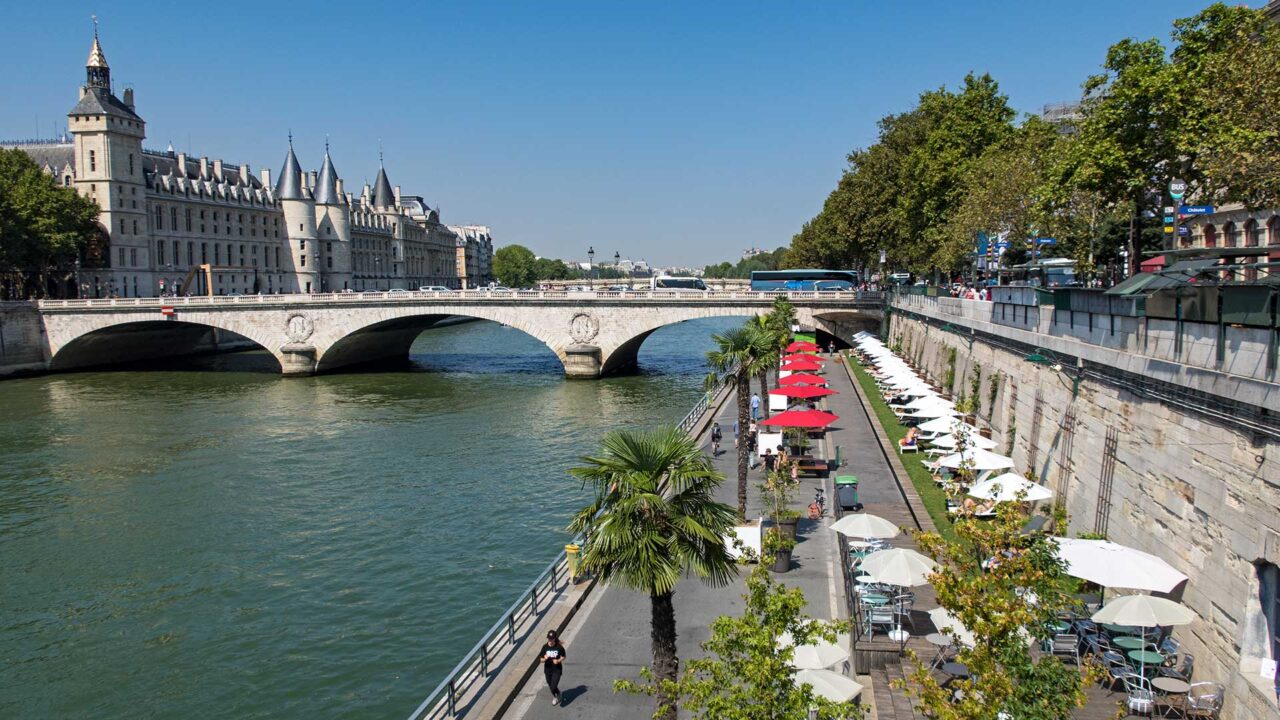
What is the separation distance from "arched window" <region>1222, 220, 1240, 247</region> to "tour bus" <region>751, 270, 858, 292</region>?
113 ft

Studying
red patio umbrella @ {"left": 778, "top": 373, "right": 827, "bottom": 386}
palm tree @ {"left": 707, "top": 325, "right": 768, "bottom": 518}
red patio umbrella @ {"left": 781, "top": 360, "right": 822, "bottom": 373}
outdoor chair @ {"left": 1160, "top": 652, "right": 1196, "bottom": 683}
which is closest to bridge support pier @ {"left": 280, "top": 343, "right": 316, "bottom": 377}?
red patio umbrella @ {"left": 781, "top": 360, "right": 822, "bottom": 373}

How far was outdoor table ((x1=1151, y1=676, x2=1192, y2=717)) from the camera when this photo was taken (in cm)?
1299

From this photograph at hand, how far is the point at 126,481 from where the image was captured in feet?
117

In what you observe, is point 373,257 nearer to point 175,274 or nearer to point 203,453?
point 175,274

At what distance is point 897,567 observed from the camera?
15.9 meters

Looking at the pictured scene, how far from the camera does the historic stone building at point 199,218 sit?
296 ft

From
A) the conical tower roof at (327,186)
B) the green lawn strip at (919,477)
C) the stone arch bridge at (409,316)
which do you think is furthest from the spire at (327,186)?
the green lawn strip at (919,477)

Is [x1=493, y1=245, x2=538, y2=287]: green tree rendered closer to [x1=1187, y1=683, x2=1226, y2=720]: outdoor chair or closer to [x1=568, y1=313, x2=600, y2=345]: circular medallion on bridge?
[x1=568, y1=313, x2=600, y2=345]: circular medallion on bridge

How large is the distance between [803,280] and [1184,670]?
68805 millimetres

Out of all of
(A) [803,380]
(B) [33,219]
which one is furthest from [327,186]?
(A) [803,380]

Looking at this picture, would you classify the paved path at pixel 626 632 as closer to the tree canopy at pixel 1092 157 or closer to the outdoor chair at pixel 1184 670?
the outdoor chair at pixel 1184 670

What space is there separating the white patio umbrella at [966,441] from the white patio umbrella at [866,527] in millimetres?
4678

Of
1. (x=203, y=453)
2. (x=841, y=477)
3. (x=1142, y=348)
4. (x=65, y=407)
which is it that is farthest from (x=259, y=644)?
(x=65, y=407)

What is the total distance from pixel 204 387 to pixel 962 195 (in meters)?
49.3
